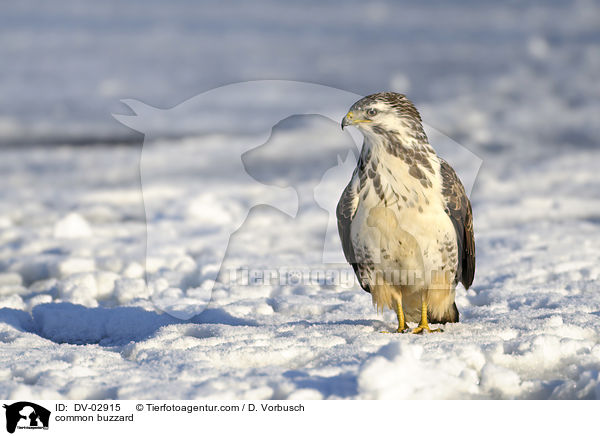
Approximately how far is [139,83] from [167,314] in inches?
491

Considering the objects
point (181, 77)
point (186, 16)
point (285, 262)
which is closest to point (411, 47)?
point (181, 77)

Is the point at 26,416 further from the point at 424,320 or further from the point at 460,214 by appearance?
the point at 460,214

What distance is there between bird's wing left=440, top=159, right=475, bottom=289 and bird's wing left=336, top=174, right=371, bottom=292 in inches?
18.8

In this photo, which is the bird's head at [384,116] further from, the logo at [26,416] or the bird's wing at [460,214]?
the logo at [26,416]

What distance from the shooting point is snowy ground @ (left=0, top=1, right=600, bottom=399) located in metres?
3.51

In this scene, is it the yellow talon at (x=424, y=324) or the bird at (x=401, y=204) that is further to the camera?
the yellow talon at (x=424, y=324)

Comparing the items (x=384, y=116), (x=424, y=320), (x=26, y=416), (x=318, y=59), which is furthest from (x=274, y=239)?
(x=318, y=59)

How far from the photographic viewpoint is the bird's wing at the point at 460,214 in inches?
161

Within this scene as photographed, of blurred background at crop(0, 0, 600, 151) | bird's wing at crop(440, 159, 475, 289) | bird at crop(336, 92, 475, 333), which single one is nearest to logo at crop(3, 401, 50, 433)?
bird at crop(336, 92, 475, 333)

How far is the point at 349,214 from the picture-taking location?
4176mm

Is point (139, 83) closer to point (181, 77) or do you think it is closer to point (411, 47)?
point (181, 77)

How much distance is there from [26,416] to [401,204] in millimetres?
2044

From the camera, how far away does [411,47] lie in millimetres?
20266

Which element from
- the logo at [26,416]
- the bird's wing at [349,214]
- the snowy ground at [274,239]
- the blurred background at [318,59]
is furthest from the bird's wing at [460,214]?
the blurred background at [318,59]
